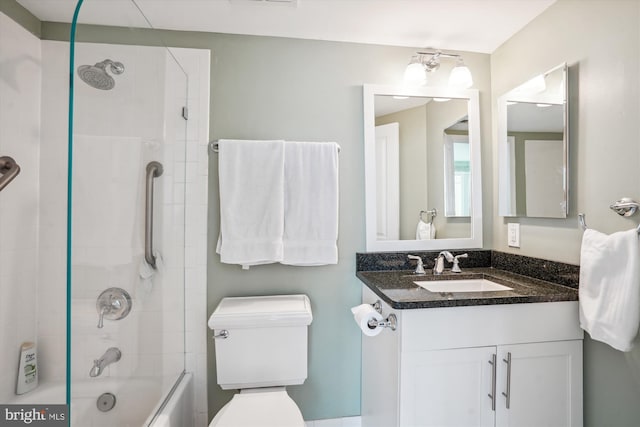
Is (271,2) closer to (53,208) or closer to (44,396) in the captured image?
(53,208)

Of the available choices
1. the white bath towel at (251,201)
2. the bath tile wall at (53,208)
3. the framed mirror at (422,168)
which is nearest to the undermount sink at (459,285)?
the framed mirror at (422,168)

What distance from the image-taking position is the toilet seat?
1221mm

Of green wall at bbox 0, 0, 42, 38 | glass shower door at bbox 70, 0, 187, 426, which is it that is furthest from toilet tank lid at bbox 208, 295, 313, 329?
green wall at bbox 0, 0, 42, 38

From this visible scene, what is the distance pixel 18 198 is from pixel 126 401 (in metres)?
1.10

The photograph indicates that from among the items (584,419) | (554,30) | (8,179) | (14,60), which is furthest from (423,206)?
(14,60)

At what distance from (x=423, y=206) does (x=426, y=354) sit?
84 cm

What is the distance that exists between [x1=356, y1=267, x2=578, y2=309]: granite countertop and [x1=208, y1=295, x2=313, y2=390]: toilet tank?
0.41 meters

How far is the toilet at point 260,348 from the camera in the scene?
1.42 metres

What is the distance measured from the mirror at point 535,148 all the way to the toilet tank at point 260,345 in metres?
1.22

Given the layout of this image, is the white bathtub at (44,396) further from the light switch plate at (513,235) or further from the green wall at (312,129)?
the light switch plate at (513,235)

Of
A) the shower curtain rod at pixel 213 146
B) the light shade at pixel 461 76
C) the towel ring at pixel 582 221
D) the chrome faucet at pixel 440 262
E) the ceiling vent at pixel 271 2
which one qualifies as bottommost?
the chrome faucet at pixel 440 262

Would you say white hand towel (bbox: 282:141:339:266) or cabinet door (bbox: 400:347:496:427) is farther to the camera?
white hand towel (bbox: 282:141:339:266)

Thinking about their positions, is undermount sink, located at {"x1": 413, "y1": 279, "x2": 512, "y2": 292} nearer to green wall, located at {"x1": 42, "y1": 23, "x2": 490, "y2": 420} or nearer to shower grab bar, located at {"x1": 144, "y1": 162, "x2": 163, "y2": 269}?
green wall, located at {"x1": 42, "y1": 23, "x2": 490, "y2": 420}

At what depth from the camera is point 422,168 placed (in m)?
1.78
